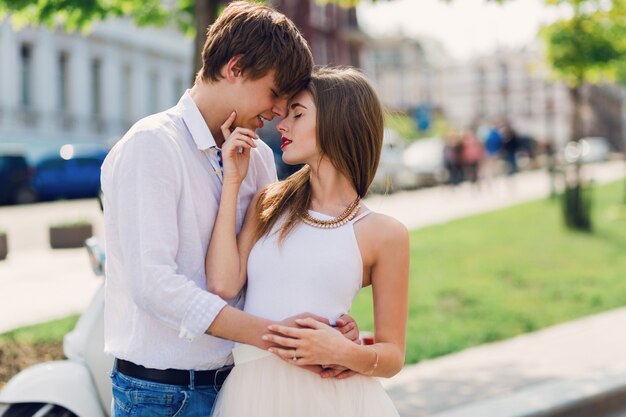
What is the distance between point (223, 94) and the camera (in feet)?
8.79

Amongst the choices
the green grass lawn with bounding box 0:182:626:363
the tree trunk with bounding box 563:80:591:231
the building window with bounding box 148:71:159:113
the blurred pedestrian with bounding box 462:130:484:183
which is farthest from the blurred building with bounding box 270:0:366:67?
the green grass lawn with bounding box 0:182:626:363

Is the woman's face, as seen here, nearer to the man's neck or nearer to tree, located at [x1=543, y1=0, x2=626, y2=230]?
the man's neck

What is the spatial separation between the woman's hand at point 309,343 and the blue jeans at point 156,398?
30 cm

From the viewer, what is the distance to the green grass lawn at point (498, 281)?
8.10 meters

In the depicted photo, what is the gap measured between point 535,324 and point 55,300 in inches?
183

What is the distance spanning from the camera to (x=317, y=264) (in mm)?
2633

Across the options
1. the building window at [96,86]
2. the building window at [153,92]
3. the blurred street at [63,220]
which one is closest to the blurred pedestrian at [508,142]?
the blurred street at [63,220]

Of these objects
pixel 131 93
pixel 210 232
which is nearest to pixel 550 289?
pixel 210 232

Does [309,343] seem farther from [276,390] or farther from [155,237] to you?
[155,237]

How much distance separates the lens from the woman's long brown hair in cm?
270

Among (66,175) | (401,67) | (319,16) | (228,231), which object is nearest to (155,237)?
(228,231)

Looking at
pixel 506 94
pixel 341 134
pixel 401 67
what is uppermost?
pixel 341 134

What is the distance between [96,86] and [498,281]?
30.1 m

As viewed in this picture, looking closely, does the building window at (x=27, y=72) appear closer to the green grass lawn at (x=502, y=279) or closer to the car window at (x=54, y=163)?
the car window at (x=54, y=163)
